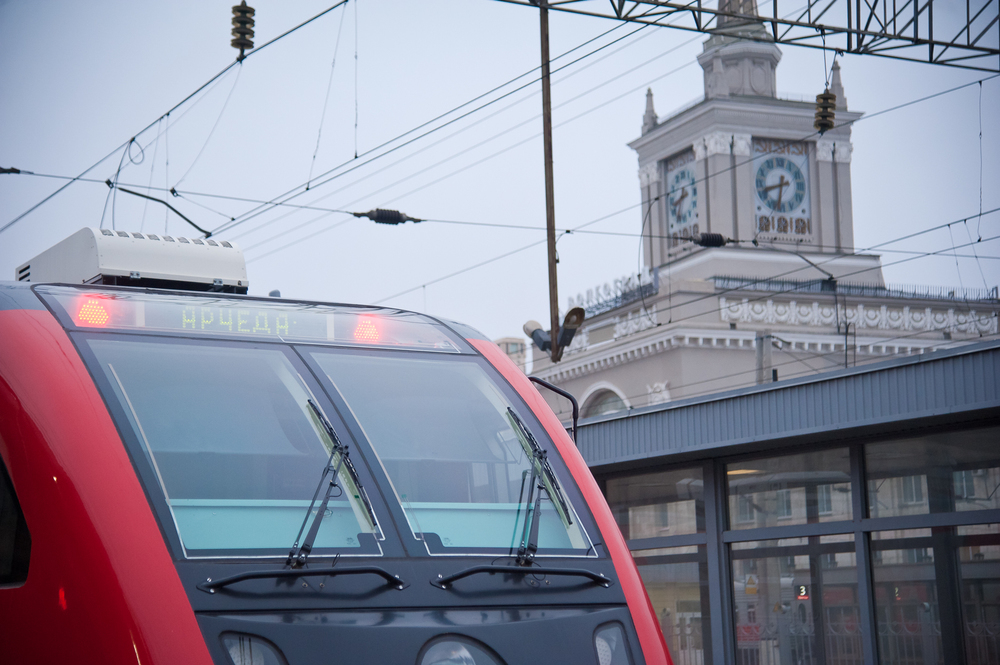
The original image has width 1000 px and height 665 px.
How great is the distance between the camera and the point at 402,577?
4.16m

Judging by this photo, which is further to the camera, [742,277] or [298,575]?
[742,277]

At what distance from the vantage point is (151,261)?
646cm

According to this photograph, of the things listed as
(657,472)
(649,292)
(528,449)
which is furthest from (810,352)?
(528,449)

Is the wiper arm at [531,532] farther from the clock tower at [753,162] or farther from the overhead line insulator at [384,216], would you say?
the clock tower at [753,162]

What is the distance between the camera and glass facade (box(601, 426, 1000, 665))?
10078mm

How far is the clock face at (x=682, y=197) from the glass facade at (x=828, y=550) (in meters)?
42.1

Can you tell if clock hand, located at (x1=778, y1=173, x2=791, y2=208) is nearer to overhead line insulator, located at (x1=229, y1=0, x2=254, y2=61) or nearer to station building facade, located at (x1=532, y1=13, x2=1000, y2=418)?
station building facade, located at (x1=532, y1=13, x2=1000, y2=418)

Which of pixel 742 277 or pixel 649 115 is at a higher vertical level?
pixel 649 115

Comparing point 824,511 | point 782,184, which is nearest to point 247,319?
point 824,511

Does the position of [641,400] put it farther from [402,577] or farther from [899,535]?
[402,577]

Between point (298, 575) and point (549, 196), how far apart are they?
18.3m

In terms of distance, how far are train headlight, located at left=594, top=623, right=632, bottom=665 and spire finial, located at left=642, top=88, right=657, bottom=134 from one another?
54.7 metres

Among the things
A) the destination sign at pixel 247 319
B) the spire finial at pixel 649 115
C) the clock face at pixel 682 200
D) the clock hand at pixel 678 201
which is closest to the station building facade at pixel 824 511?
the destination sign at pixel 247 319

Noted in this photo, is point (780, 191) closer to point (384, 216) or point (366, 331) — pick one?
Result: point (384, 216)
